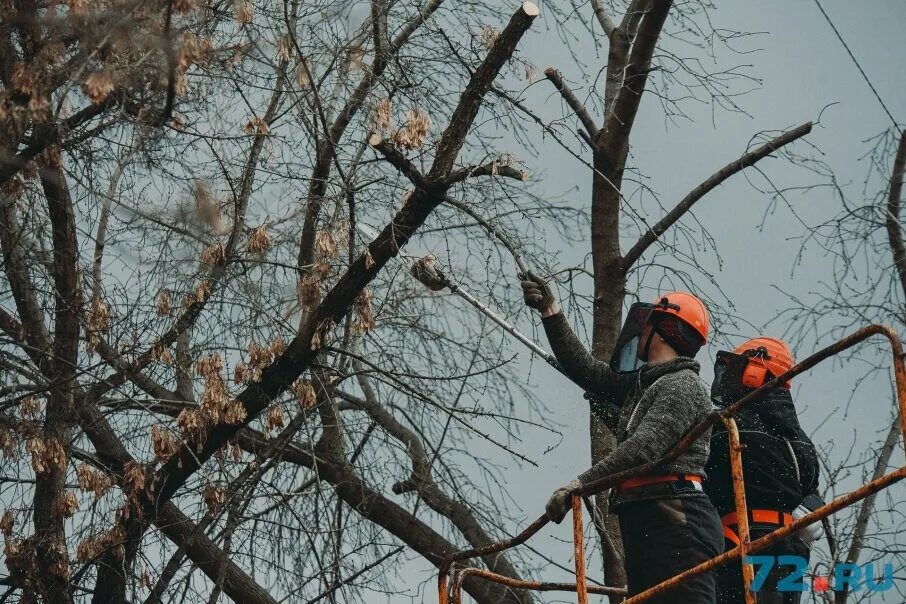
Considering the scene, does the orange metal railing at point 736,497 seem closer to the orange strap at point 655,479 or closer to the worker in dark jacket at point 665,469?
the worker in dark jacket at point 665,469

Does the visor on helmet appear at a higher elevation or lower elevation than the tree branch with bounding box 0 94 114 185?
lower

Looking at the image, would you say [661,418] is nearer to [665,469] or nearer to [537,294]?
[665,469]

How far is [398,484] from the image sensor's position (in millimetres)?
9734

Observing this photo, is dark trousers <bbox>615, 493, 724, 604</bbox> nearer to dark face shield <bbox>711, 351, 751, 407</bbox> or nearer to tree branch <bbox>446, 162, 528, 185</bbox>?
dark face shield <bbox>711, 351, 751, 407</bbox>

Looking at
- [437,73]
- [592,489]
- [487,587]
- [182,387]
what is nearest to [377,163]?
[437,73]

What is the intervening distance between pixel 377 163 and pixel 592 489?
14.1 ft

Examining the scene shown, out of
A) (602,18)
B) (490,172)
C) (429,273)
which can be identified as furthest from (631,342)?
(602,18)

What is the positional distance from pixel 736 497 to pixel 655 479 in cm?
82

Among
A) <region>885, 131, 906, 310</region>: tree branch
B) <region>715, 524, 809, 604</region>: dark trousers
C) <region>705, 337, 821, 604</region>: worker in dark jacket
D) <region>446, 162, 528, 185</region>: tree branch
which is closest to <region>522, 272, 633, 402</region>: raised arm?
<region>705, 337, 821, 604</region>: worker in dark jacket

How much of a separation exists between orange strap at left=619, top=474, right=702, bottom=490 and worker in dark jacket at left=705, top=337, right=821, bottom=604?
17.7 inches

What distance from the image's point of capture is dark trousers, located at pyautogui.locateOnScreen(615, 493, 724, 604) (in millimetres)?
5422

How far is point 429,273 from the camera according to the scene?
7855mm

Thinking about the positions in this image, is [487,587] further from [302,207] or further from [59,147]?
[59,147]

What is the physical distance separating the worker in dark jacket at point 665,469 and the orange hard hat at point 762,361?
29 cm
